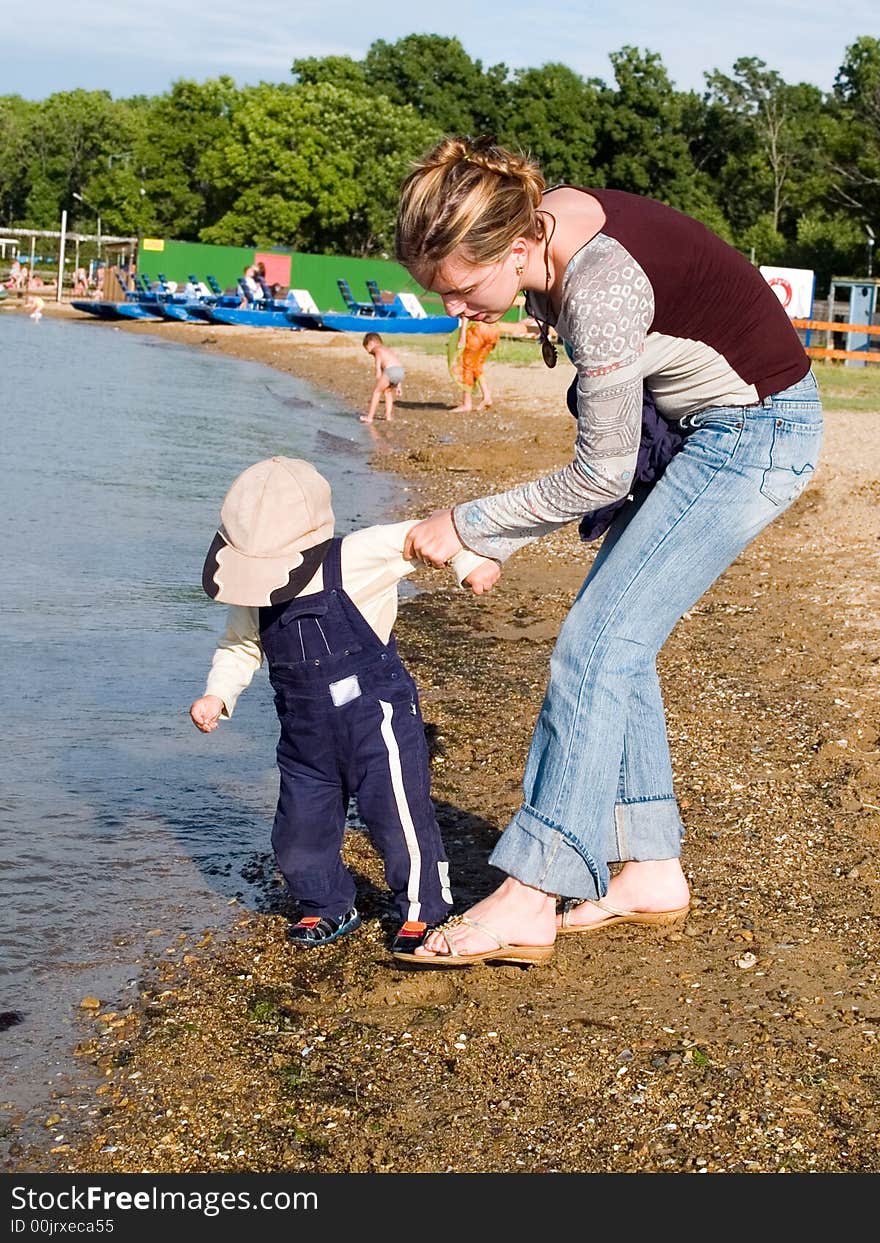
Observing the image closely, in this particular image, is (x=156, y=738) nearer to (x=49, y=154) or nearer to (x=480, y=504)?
(x=480, y=504)

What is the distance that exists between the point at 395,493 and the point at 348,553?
10.0m

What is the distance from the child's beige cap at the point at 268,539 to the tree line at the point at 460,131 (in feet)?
176

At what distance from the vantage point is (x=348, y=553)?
12.8 ft

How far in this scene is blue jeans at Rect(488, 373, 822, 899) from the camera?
359cm

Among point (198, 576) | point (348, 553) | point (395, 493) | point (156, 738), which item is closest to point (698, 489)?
point (348, 553)

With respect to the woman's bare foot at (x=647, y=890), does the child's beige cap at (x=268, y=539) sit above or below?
above

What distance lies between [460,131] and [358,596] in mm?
79008

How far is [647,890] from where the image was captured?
404cm

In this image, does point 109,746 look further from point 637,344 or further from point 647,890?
point 637,344

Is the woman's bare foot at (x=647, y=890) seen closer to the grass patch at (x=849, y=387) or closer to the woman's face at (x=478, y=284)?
the woman's face at (x=478, y=284)

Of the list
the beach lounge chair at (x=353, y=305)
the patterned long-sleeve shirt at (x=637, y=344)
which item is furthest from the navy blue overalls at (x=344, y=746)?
the beach lounge chair at (x=353, y=305)

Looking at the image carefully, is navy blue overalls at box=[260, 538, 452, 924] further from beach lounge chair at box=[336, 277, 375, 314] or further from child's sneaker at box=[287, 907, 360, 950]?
beach lounge chair at box=[336, 277, 375, 314]

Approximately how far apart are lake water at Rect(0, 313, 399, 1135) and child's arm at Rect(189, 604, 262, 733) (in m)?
0.75

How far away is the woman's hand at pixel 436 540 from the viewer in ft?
11.6
